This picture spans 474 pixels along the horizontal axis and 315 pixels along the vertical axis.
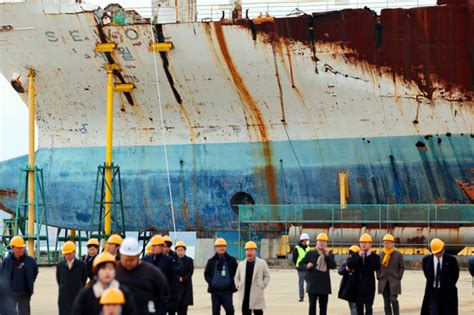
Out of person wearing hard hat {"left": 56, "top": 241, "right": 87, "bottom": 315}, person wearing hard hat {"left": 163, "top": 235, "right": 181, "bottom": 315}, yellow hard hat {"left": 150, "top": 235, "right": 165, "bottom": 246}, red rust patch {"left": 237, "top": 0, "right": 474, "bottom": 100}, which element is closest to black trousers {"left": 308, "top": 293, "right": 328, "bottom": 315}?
person wearing hard hat {"left": 163, "top": 235, "right": 181, "bottom": 315}

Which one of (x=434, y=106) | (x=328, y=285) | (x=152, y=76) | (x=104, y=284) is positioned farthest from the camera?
(x=152, y=76)

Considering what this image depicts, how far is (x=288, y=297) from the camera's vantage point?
20219 millimetres

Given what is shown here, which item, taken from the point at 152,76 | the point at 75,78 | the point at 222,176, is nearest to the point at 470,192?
the point at 222,176

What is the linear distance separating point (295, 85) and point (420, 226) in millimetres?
5149

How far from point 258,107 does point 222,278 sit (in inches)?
704

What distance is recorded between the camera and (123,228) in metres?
32.0

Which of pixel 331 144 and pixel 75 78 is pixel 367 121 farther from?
pixel 75 78

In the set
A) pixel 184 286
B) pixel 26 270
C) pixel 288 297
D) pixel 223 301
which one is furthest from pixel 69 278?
pixel 288 297

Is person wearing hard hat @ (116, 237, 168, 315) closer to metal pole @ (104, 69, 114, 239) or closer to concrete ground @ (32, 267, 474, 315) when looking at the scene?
concrete ground @ (32, 267, 474, 315)

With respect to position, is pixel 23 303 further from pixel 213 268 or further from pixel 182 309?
pixel 213 268

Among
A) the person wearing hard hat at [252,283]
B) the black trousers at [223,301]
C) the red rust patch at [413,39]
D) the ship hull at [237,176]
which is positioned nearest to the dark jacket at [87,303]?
the person wearing hard hat at [252,283]

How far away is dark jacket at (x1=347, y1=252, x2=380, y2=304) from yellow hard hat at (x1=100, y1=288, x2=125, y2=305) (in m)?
7.26

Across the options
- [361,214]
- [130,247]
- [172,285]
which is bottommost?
[172,285]

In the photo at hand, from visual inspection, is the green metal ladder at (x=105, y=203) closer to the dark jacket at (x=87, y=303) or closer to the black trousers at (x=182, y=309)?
the black trousers at (x=182, y=309)
